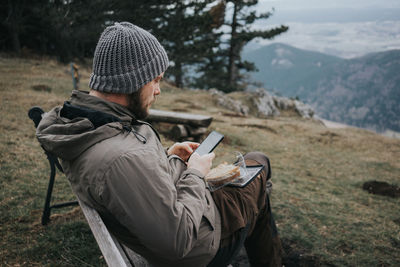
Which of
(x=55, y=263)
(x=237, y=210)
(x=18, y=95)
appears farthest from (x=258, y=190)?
(x=18, y=95)

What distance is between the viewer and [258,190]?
7.23 feet

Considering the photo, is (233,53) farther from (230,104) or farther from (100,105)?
(100,105)

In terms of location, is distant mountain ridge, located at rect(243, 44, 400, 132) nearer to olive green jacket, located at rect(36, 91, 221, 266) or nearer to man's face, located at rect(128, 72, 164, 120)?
man's face, located at rect(128, 72, 164, 120)

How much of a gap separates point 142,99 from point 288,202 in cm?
402

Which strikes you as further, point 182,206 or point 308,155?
point 308,155

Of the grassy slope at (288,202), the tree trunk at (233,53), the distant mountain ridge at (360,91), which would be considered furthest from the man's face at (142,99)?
the distant mountain ridge at (360,91)

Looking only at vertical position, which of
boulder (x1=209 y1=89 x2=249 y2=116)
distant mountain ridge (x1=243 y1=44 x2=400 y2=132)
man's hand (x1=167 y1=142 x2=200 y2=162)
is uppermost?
man's hand (x1=167 y1=142 x2=200 y2=162)

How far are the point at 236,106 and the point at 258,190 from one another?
655 inches

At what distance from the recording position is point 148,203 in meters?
1.31

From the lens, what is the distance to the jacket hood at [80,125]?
1.44 meters

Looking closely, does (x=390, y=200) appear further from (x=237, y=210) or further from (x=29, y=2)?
(x=29, y=2)

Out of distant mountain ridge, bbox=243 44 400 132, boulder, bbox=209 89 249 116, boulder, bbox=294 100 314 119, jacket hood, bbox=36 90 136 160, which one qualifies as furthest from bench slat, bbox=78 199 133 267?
distant mountain ridge, bbox=243 44 400 132

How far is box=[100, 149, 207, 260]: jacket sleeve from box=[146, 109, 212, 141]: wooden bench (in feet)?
19.3

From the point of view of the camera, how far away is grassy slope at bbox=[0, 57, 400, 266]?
3.05 m
